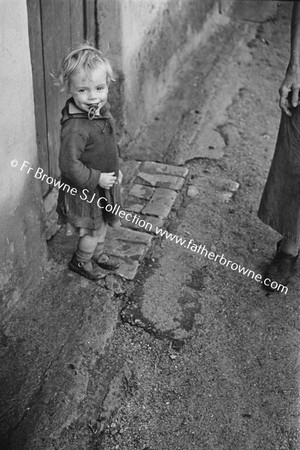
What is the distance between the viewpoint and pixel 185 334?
3.47 meters

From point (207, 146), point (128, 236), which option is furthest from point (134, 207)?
point (207, 146)

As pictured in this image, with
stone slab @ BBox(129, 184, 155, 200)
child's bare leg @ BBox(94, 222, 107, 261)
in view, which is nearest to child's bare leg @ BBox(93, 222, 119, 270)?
child's bare leg @ BBox(94, 222, 107, 261)

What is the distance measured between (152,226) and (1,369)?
141 centimetres

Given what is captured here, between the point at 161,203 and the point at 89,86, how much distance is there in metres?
1.46

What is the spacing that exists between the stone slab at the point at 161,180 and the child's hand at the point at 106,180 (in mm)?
1242

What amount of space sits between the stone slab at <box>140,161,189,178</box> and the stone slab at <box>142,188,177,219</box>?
0.21 meters

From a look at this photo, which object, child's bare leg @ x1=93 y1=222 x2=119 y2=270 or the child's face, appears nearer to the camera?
the child's face

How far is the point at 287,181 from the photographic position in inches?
142

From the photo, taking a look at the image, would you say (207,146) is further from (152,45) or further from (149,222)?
(149,222)

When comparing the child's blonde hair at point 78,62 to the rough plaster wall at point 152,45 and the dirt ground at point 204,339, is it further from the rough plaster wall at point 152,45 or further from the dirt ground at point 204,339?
the rough plaster wall at point 152,45

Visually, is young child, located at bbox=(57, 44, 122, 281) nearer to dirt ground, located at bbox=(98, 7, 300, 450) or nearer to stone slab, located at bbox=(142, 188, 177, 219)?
dirt ground, located at bbox=(98, 7, 300, 450)

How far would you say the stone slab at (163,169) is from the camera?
181 inches

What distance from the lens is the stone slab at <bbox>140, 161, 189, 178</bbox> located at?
15.1ft

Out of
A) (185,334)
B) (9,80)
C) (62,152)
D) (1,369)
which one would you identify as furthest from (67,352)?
(9,80)
